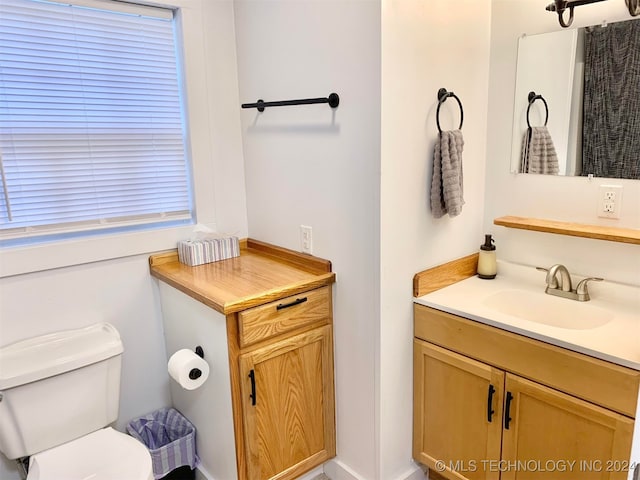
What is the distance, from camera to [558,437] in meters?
1.52

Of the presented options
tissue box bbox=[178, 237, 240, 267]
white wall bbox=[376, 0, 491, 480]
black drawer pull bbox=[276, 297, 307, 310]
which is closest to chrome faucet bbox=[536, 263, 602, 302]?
white wall bbox=[376, 0, 491, 480]

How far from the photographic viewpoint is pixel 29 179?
71.7 inches

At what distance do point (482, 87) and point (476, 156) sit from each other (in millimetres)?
289

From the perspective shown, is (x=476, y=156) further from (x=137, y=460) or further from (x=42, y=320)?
(x=42, y=320)

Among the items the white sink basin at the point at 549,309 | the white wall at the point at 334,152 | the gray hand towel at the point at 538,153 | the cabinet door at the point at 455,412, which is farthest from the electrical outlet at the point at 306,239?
the gray hand towel at the point at 538,153

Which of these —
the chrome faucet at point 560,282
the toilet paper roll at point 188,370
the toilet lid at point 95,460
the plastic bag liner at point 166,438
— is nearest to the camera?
the toilet lid at point 95,460

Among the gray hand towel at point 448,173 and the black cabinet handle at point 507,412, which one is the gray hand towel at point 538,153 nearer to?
the gray hand towel at point 448,173

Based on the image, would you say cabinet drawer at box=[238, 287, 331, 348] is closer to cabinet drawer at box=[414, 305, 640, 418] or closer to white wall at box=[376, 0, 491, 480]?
white wall at box=[376, 0, 491, 480]

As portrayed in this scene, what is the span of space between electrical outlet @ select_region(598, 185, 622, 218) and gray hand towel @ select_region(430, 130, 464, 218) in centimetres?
52

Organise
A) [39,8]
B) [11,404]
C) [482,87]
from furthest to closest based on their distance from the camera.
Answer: [482,87] → [39,8] → [11,404]

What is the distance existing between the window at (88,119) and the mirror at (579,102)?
150 centimetres

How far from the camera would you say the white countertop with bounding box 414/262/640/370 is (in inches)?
55.9

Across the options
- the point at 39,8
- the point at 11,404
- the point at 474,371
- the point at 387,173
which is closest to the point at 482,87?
the point at 387,173

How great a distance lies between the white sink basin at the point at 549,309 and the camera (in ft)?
5.63
